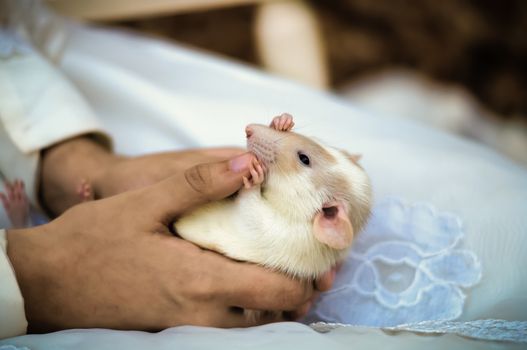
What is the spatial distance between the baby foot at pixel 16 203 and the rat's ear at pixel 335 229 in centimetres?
49

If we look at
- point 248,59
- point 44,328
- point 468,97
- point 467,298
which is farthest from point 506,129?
point 44,328

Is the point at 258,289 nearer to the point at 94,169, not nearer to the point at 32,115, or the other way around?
the point at 94,169

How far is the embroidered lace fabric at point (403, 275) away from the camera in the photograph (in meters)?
0.90

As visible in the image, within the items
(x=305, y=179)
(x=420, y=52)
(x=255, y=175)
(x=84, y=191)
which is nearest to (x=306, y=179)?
(x=305, y=179)

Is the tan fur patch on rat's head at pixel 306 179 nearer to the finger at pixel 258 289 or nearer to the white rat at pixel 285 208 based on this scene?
the white rat at pixel 285 208

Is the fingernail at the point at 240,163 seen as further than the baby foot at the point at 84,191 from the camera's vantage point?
No

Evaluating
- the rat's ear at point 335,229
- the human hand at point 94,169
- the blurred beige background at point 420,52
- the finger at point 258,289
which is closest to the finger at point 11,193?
the human hand at point 94,169

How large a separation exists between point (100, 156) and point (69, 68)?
1.44ft

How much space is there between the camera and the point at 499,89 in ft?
8.80

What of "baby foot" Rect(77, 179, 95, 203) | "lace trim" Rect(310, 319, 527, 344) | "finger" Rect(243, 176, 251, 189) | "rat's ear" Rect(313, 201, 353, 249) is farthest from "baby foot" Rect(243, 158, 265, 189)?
"baby foot" Rect(77, 179, 95, 203)

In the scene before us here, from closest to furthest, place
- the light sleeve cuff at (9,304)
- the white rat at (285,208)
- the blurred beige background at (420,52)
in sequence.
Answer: the light sleeve cuff at (9,304) → the white rat at (285,208) → the blurred beige background at (420,52)

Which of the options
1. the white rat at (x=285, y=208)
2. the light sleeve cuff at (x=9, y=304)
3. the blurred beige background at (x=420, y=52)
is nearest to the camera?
the light sleeve cuff at (x=9, y=304)

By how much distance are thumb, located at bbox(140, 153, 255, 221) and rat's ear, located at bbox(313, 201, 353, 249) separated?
0.13 meters

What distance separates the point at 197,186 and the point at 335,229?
198 millimetres
